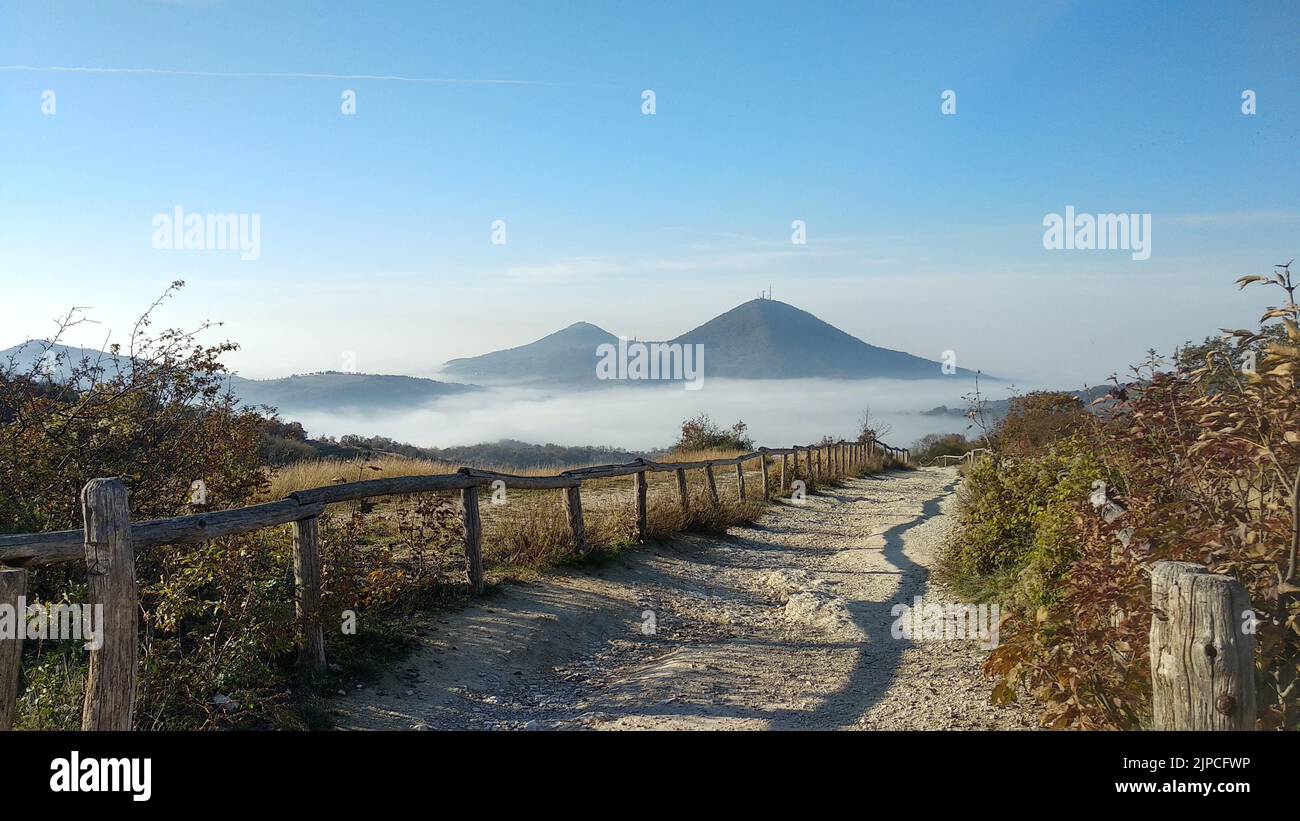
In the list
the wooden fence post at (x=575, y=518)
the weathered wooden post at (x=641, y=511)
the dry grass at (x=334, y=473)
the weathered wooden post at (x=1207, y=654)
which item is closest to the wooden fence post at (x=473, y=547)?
the wooden fence post at (x=575, y=518)

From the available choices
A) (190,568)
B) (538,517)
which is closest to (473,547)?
(538,517)

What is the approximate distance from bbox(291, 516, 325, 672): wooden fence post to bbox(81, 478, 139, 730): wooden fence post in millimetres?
1962

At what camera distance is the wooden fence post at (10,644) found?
370cm

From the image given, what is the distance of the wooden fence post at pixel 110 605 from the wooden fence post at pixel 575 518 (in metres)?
6.81

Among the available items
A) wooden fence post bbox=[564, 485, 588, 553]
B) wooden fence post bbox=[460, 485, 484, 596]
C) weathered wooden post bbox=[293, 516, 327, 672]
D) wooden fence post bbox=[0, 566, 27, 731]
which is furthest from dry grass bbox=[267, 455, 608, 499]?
wooden fence post bbox=[0, 566, 27, 731]

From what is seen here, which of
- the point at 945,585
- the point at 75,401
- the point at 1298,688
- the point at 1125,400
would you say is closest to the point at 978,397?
the point at 945,585

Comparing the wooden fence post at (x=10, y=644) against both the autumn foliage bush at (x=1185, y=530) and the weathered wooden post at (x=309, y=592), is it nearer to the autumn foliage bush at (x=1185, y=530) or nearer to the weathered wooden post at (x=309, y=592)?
the weathered wooden post at (x=309, y=592)

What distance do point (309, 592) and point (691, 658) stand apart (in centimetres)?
326

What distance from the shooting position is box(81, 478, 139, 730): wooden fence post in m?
4.13

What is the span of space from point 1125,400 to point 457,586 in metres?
6.37

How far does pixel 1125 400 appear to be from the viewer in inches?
207

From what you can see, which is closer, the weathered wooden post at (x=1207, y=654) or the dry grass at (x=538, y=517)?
the weathered wooden post at (x=1207, y=654)
